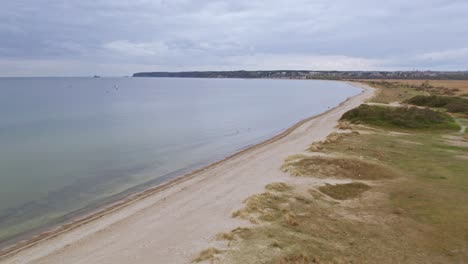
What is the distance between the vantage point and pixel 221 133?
137 feet

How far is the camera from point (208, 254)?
10102mm

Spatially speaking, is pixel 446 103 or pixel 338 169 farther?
pixel 446 103

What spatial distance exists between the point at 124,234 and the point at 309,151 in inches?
595

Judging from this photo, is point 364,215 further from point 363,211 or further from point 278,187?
point 278,187

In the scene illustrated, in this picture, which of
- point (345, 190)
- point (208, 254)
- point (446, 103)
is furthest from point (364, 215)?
point (446, 103)

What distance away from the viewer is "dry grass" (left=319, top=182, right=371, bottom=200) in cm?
1551

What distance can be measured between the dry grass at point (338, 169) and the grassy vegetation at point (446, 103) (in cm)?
3527

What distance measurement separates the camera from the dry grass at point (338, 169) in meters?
18.4

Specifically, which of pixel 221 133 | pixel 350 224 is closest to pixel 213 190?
pixel 350 224

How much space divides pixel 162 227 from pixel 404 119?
30.8 m

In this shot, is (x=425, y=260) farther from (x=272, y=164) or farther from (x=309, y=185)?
(x=272, y=164)

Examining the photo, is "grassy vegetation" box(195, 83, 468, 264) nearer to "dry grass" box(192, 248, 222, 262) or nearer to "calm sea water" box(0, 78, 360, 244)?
"dry grass" box(192, 248, 222, 262)

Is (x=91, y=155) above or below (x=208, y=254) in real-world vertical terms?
below

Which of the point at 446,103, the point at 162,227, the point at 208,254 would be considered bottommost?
the point at 162,227
